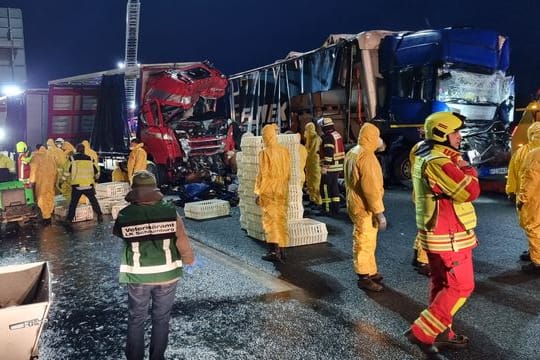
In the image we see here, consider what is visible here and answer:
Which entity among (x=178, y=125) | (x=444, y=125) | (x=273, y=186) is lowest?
(x=273, y=186)

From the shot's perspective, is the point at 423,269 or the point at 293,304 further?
the point at 423,269

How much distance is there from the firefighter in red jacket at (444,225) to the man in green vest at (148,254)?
180cm

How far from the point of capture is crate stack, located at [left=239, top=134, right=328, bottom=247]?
286 inches

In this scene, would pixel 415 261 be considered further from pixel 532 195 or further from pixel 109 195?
pixel 109 195

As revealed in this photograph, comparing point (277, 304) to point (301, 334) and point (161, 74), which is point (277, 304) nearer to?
point (301, 334)

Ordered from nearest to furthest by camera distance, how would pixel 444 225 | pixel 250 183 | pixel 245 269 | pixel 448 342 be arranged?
1. pixel 444 225
2. pixel 448 342
3. pixel 245 269
4. pixel 250 183

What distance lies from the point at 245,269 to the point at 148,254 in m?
2.97

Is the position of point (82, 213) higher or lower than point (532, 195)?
lower

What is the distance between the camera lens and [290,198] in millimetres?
7789

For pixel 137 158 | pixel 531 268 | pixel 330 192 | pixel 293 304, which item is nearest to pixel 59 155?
pixel 137 158

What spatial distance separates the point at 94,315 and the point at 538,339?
155 inches

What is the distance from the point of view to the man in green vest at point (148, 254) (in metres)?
3.29

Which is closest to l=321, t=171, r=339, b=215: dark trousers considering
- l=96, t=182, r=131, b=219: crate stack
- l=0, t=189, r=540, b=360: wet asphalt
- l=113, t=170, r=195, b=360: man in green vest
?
l=0, t=189, r=540, b=360: wet asphalt

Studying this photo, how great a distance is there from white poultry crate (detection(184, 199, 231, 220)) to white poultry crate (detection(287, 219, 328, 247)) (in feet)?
8.81
